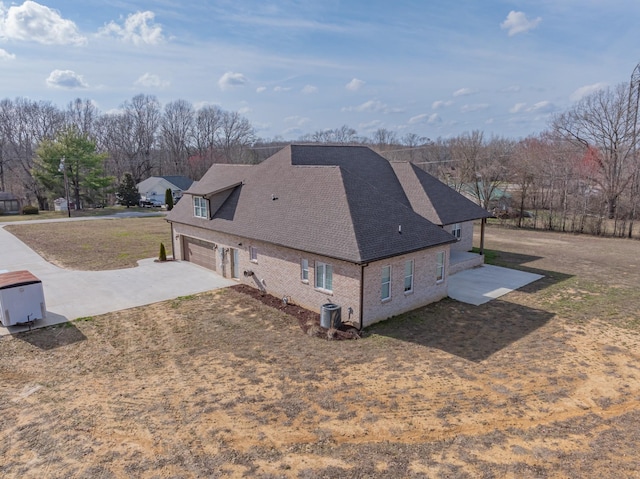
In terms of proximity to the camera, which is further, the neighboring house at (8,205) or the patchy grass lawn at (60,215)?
the neighboring house at (8,205)

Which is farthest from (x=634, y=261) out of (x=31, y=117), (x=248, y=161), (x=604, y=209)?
(x=31, y=117)

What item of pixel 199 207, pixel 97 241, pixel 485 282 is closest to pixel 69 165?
pixel 97 241

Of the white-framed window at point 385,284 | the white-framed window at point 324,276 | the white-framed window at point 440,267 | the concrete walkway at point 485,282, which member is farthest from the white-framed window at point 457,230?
the white-framed window at point 324,276

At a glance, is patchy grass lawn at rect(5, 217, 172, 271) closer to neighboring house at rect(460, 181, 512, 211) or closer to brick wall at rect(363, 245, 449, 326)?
brick wall at rect(363, 245, 449, 326)

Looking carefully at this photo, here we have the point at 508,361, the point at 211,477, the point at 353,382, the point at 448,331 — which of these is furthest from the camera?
the point at 448,331

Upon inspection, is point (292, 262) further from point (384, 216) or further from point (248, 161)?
point (248, 161)

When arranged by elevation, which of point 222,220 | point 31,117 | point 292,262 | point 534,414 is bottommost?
point 534,414

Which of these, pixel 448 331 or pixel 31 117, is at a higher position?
pixel 31 117

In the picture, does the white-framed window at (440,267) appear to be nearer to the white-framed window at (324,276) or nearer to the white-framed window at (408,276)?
the white-framed window at (408,276)
